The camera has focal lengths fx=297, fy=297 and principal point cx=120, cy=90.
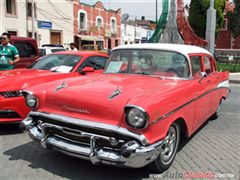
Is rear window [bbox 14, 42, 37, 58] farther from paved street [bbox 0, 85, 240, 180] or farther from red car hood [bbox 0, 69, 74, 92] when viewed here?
paved street [bbox 0, 85, 240, 180]

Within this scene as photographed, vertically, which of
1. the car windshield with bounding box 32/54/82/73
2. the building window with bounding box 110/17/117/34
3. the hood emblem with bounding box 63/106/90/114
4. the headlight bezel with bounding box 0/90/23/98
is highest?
the building window with bounding box 110/17/117/34

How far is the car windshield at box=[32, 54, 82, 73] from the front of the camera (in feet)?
21.3

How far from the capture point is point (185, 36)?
1845 cm

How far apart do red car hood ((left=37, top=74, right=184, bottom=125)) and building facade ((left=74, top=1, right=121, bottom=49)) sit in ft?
116

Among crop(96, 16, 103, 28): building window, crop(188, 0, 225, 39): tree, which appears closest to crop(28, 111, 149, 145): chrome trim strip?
crop(188, 0, 225, 39): tree

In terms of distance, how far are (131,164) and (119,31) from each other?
4895 cm

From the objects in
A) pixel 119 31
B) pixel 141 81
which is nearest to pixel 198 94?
pixel 141 81

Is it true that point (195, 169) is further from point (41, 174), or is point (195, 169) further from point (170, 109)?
point (41, 174)

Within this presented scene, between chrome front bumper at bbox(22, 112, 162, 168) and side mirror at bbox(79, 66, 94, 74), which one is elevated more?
side mirror at bbox(79, 66, 94, 74)

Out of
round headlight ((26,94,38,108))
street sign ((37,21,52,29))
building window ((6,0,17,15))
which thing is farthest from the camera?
street sign ((37,21,52,29))

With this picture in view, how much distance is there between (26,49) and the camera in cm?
950

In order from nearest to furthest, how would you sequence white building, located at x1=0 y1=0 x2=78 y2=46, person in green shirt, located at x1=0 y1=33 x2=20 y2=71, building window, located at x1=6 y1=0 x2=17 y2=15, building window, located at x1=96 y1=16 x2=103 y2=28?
person in green shirt, located at x1=0 y1=33 x2=20 y2=71, white building, located at x1=0 y1=0 x2=78 y2=46, building window, located at x1=6 y1=0 x2=17 y2=15, building window, located at x1=96 y1=16 x2=103 y2=28

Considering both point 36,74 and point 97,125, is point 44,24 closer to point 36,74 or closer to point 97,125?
point 36,74

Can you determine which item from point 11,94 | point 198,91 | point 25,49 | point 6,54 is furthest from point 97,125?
point 25,49
